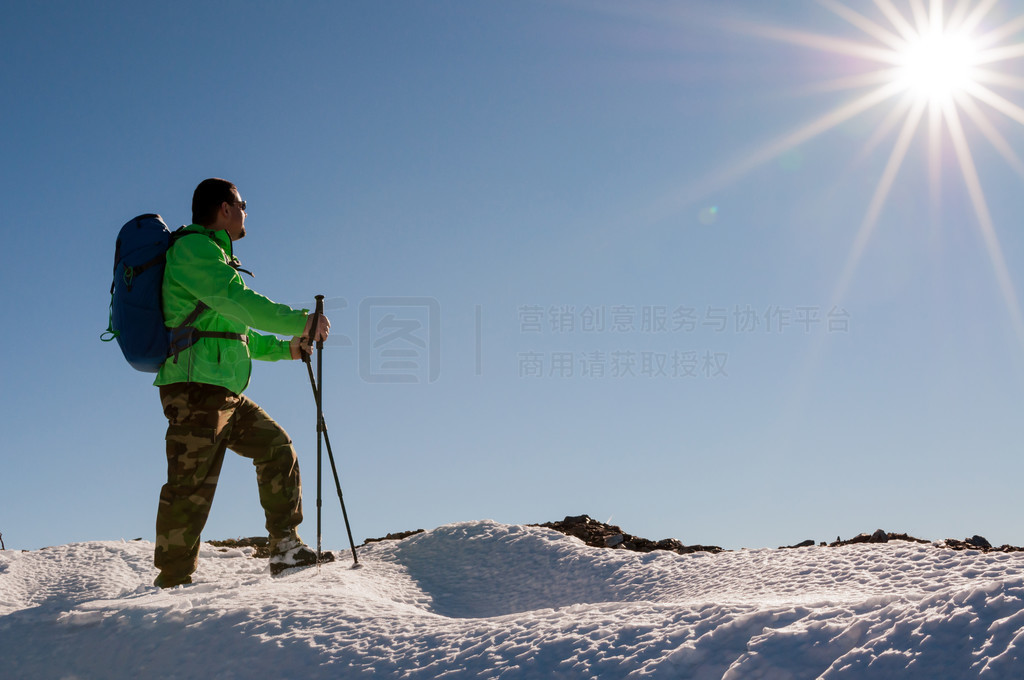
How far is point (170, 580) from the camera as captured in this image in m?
5.91

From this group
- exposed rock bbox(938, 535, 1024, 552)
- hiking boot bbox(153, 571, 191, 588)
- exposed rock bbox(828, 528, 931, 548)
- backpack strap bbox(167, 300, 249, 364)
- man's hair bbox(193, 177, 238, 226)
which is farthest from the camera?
exposed rock bbox(828, 528, 931, 548)

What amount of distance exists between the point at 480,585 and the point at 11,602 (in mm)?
4190

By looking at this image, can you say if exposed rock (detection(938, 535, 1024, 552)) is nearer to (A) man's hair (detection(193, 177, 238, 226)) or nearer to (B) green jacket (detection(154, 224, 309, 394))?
(B) green jacket (detection(154, 224, 309, 394))

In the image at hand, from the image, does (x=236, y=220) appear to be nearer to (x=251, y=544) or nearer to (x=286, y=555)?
(x=286, y=555)

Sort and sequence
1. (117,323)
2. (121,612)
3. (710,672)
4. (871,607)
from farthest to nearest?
(117,323)
(121,612)
(871,607)
(710,672)

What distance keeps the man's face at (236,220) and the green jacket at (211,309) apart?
0.21 meters

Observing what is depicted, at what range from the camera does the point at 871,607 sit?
10.8 ft

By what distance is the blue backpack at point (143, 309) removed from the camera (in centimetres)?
570

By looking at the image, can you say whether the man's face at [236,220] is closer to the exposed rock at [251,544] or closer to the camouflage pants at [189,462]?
the camouflage pants at [189,462]

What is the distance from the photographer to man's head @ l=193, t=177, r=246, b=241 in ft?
20.0

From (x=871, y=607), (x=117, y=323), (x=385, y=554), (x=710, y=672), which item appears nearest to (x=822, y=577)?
(x=871, y=607)

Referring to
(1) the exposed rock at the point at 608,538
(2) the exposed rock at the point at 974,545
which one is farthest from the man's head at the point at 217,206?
(2) the exposed rock at the point at 974,545

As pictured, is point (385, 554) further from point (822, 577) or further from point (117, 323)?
point (822, 577)

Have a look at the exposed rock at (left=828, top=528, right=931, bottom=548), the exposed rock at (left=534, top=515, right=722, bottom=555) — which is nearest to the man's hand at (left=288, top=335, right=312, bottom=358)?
the exposed rock at (left=534, top=515, right=722, bottom=555)
